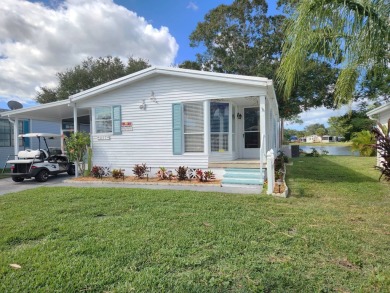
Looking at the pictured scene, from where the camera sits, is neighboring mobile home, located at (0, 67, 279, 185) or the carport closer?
neighboring mobile home, located at (0, 67, 279, 185)

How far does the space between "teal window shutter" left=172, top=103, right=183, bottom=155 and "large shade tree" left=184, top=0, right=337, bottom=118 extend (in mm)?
12586

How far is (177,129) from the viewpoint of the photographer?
9.53 meters

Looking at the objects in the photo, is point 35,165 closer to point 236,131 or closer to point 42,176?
point 42,176

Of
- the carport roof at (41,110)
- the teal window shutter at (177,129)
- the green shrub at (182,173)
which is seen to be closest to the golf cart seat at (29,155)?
the carport roof at (41,110)

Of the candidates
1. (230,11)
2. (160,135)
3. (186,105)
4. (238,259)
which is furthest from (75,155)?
(230,11)

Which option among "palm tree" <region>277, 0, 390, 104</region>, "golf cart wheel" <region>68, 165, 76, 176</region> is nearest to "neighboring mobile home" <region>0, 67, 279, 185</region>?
"golf cart wheel" <region>68, 165, 76, 176</region>

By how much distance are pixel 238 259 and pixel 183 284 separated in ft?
2.65

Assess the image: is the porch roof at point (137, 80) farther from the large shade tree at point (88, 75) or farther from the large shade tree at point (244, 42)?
the large shade tree at point (88, 75)

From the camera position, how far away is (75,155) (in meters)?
10.5

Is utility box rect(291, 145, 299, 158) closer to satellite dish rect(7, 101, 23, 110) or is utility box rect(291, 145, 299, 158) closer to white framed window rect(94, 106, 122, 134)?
white framed window rect(94, 106, 122, 134)

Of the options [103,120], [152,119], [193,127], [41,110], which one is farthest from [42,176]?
[193,127]

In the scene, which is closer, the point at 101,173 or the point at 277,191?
the point at 277,191

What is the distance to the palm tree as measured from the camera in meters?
3.78

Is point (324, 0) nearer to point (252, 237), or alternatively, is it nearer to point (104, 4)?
point (252, 237)
